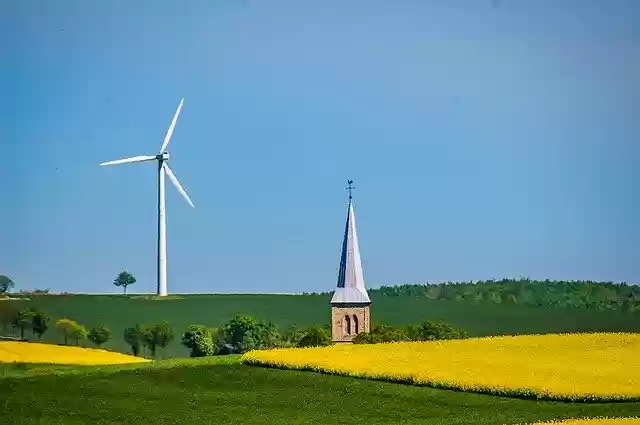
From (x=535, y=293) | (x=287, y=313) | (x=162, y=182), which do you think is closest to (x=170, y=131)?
(x=162, y=182)

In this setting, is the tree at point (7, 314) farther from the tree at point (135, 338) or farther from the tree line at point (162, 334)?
the tree at point (135, 338)

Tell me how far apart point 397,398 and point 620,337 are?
740 inches

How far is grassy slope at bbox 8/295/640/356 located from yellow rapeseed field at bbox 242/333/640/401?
1503 inches

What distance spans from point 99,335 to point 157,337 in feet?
14.8

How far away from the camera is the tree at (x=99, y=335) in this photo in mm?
110312

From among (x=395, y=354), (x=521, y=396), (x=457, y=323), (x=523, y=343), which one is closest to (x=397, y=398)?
(x=521, y=396)

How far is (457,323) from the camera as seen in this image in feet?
405

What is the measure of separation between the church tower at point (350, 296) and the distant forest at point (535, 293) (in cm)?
5961

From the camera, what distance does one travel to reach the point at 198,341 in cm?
10612

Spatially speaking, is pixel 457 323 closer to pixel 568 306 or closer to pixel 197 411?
pixel 568 306

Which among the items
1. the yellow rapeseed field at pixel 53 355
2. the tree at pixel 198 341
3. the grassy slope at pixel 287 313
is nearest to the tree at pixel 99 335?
the grassy slope at pixel 287 313

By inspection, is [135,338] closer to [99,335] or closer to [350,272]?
[99,335]

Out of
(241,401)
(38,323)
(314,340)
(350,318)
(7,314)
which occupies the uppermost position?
(7,314)

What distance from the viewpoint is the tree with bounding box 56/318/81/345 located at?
111400 mm
